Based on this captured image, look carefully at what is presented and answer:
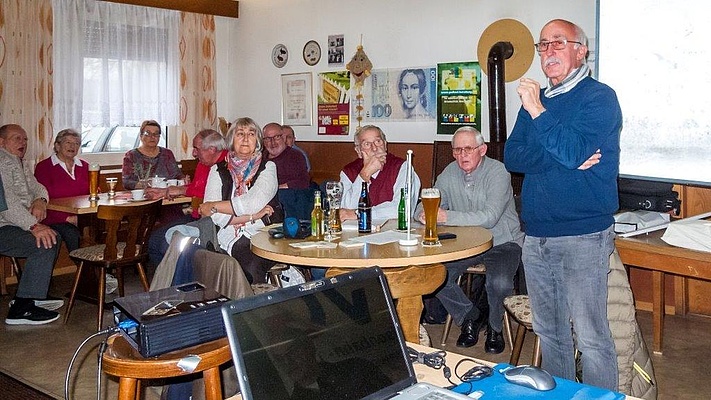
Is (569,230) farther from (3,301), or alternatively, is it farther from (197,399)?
(3,301)

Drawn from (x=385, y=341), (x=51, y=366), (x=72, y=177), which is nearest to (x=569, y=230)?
(x=385, y=341)

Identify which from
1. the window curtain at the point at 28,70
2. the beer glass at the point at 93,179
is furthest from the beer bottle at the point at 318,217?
the window curtain at the point at 28,70

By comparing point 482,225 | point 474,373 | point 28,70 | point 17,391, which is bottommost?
point 17,391

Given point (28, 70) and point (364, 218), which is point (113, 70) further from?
point (364, 218)

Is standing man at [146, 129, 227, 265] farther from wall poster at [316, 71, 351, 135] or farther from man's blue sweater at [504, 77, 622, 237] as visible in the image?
man's blue sweater at [504, 77, 622, 237]

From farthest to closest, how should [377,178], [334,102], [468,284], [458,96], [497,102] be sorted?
[334,102]
[458,96]
[497,102]
[468,284]
[377,178]

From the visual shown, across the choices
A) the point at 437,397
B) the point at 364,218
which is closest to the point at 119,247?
the point at 364,218

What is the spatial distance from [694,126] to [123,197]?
3.70 m

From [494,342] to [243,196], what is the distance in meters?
1.56

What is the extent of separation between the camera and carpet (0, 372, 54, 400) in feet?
10.7

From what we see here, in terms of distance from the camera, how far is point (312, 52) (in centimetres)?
677

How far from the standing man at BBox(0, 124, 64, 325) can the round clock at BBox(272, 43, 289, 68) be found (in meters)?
2.89

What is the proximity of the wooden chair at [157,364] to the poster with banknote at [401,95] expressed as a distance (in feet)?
13.8

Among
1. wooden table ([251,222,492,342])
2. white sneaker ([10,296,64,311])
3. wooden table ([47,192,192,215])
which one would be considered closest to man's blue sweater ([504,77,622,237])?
wooden table ([251,222,492,342])
